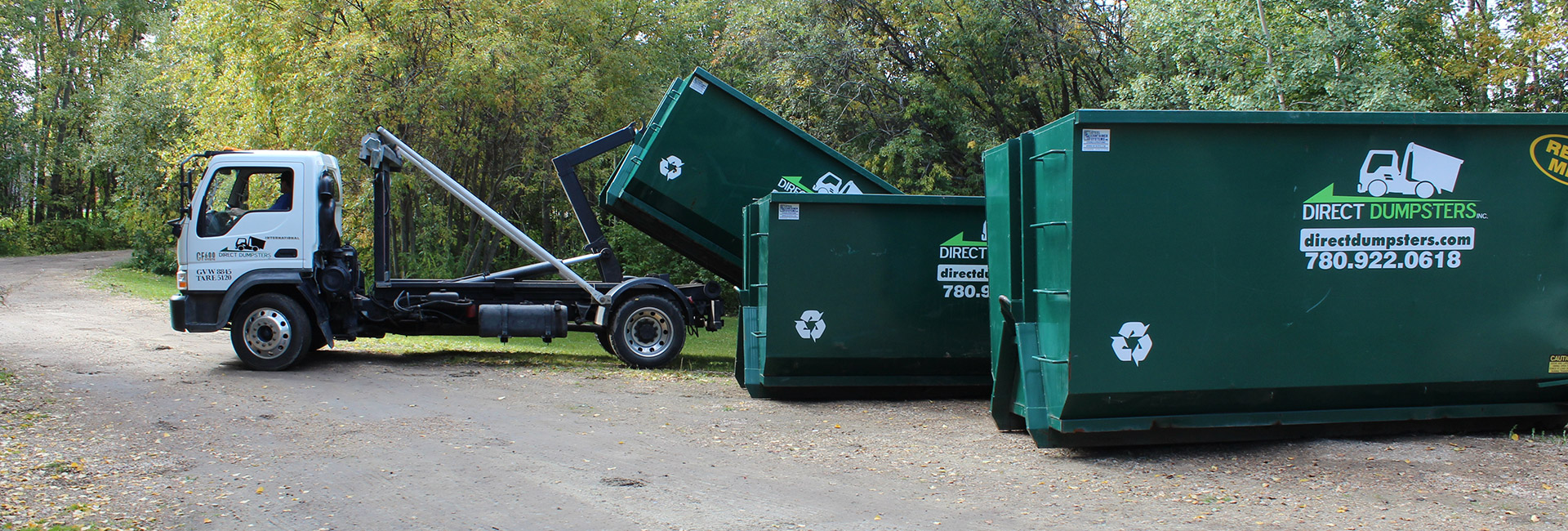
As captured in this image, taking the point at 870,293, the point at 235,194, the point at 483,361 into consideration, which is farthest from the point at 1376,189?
the point at 235,194

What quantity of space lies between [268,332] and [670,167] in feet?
14.6

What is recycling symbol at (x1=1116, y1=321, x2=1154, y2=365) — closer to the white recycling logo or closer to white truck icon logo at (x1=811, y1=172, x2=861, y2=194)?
the white recycling logo

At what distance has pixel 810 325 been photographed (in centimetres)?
891

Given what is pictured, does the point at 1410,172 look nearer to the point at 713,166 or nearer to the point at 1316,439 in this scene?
the point at 1316,439

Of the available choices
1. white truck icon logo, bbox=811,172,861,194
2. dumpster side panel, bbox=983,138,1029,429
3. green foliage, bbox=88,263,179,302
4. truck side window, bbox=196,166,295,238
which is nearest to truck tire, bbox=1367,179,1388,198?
dumpster side panel, bbox=983,138,1029,429

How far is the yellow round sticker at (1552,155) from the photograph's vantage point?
6574 millimetres

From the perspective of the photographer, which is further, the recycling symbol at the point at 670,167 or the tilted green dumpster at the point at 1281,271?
the recycling symbol at the point at 670,167

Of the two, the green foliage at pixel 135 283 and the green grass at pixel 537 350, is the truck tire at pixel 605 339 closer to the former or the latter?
the green grass at pixel 537 350

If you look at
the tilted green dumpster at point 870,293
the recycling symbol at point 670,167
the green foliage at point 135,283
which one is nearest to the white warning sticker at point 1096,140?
the tilted green dumpster at point 870,293

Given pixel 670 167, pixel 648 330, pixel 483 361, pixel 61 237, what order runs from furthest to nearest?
pixel 61 237
pixel 483 361
pixel 648 330
pixel 670 167

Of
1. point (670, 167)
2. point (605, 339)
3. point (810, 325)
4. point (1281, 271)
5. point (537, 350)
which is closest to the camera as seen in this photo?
point (1281, 271)

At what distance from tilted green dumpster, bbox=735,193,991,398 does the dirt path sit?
0.35 m

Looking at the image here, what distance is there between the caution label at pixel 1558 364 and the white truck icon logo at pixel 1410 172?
1.36 metres

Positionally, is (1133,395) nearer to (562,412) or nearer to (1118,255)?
(1118,255)
